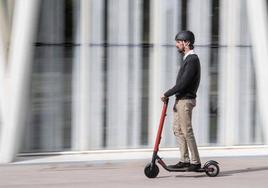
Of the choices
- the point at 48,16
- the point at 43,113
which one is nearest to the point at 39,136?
the point at 43,113

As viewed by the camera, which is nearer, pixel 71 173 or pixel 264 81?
pixel 71 173

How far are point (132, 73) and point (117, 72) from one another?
0.73 feet

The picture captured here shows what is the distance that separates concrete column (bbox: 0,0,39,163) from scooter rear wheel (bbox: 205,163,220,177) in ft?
8.31

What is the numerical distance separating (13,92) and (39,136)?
89 cm

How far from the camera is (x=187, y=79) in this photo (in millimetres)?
7535

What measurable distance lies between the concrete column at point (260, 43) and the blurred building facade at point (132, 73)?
0.08 feet

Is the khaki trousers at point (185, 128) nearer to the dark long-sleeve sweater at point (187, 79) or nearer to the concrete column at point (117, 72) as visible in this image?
the dark long-sleeve sweater at point (187, 79)

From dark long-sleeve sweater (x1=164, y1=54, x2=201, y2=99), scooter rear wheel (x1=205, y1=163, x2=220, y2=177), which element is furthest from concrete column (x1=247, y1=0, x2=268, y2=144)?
dark long-sleeve sweater (x1=164, y1=54, x2=201, y2=99)

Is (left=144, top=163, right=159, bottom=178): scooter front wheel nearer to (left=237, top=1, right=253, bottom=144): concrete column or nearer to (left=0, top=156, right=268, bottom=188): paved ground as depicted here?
(left=0, top=156, right=268, bottom=188): paved ground

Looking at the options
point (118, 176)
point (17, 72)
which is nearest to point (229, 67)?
point (118, 176)

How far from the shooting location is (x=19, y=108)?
27.6 ft

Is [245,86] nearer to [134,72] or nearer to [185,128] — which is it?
[134,72]

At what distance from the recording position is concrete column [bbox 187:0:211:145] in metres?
9.46

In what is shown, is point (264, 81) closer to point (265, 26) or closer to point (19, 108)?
point (265, 26)
